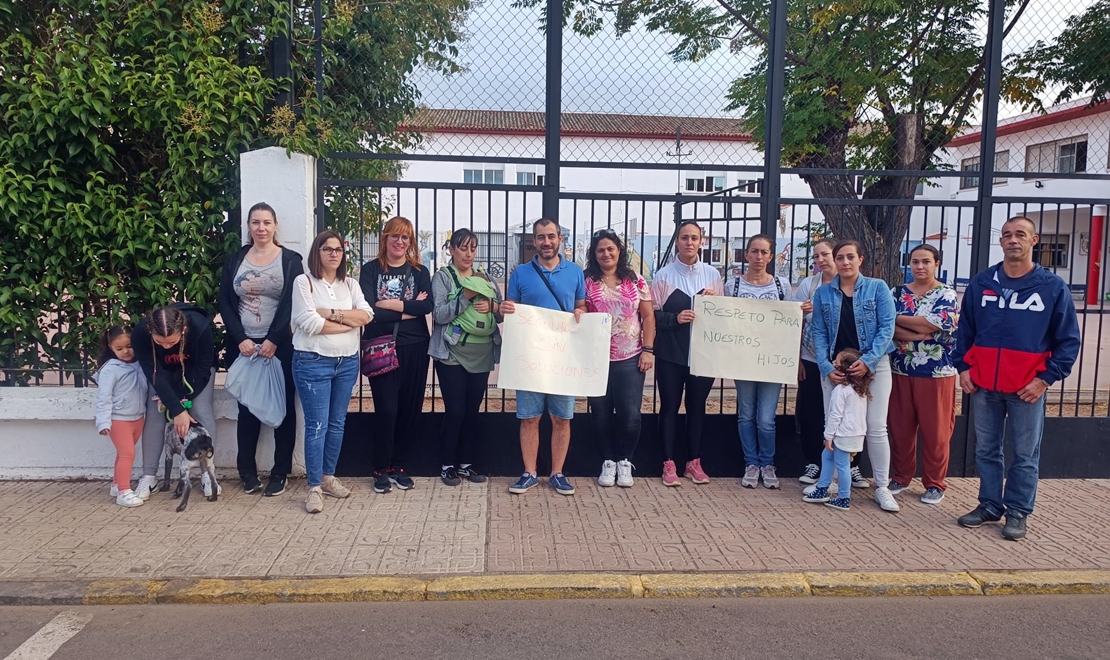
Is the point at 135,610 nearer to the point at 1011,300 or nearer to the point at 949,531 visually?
the point at 949,531

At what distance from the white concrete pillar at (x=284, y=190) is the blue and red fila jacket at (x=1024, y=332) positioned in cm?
474

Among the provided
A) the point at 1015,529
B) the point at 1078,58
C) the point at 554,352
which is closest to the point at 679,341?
the point at 554,352

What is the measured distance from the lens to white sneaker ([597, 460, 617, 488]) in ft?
20.5

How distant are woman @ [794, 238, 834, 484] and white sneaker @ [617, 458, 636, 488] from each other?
1.39 meters

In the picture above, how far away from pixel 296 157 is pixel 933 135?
5652mm

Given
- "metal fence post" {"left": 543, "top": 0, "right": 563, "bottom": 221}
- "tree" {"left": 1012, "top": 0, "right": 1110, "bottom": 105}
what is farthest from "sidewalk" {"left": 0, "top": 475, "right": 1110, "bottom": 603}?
"tree" {"left": 1012, "top": 0, "right": 1110, "bottom": 105}

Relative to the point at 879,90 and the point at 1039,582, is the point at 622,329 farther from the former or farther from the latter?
the point at 879,90

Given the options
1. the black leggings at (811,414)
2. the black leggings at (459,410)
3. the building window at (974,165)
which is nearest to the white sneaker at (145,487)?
the black leggings at (459,410)

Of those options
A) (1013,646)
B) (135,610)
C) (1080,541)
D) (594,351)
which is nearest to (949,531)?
Result: (1080,541)

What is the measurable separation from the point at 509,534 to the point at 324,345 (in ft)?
5.75

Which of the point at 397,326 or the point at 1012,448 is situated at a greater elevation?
the point at 397,326

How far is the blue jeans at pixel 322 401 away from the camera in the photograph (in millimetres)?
5562

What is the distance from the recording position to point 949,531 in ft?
17.8

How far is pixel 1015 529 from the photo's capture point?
5.30 metres
